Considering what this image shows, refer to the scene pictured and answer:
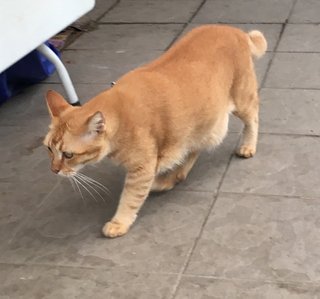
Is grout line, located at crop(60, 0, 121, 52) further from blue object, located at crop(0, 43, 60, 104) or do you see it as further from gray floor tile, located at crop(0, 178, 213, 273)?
gray floor tile, located at crop(0, 178, 213, 273)

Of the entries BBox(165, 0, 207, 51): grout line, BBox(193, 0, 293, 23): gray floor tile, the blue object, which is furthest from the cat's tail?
BBox(193, 0, 293, 23): gray floor tile

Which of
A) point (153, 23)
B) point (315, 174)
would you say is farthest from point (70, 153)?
point (153, 23)

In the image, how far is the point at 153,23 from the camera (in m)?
5.06

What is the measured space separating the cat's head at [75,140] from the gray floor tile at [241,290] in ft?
1.90

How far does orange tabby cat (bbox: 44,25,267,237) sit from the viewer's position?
2658 millimetres

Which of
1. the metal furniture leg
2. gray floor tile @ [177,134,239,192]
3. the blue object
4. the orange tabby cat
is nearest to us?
the orange tabby cat

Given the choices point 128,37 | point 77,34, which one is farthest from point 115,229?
point 77,34

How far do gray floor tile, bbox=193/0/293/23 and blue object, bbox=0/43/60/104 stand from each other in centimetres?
121

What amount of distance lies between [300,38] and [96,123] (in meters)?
2.29

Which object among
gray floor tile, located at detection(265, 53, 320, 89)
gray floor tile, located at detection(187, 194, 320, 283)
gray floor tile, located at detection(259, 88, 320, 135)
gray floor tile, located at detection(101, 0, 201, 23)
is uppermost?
gray floor tile, located at detection(187, 194, 320, 283)

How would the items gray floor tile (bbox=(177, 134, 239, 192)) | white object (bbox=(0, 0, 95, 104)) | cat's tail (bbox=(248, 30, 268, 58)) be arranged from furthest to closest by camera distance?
white object (bbox=(0, 0, 95, 104)), cat's tail (bbox=(248, 30, 268, 58)), gray floor tile (bbox=(177, 134, 239, 192))

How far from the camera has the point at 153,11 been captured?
5.30 m

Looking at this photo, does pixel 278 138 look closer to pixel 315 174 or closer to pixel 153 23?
pixel 315 174

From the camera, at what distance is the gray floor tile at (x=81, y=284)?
99.6 inches
